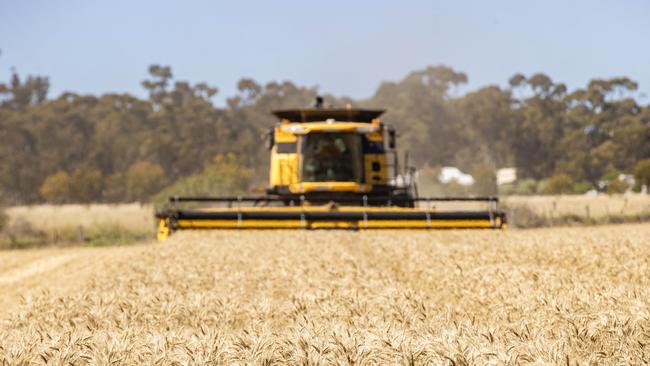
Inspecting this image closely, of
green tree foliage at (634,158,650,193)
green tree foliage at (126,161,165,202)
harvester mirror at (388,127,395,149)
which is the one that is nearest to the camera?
harvester mirror at (388,127,395,149)

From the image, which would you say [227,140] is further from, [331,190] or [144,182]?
[331,190]

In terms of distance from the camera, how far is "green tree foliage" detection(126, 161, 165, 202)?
2410 inches

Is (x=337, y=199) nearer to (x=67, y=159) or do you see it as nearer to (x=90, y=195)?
(x=90, y=195)

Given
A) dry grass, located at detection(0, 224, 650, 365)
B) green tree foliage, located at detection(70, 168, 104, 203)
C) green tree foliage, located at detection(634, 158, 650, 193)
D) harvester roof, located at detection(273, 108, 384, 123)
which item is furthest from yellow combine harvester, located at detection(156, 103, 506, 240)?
green tree foliage, located at detection(70, 168, 104, 203)

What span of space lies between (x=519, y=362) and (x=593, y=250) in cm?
591

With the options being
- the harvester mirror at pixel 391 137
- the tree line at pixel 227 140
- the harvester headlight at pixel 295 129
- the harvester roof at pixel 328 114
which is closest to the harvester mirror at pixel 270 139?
the harvester roof at pixel 328 114

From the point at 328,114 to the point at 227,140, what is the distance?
5658cm

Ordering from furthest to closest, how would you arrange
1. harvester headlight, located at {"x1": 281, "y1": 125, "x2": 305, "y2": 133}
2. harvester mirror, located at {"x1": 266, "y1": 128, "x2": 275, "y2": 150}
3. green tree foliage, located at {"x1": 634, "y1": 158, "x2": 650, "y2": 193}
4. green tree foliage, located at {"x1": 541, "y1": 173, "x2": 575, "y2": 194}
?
green tree foliage, located at {"x1": 541, "y1": 173, "x2": 575, "y2": 194} → green tree foliage, located at {"x1": 634, "y1": 158, "x2": 650, "y2": 193} → harvester mirror, located at {"x1": 266, "y1": 128, "x2": 275, "y2": 150} → harvester headlight, located at {"x1": 281, "y1": 125, "x2": 305, "y2": 133}

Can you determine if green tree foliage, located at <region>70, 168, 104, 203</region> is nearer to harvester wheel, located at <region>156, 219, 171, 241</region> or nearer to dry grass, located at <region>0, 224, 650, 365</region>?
harvester wheel, located at <region>156, 219, 171, 241</region>

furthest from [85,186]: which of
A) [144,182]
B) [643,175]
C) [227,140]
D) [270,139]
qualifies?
[270,139]

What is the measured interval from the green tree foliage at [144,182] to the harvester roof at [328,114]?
47.7m

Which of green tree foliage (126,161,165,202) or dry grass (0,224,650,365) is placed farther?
green tree foliage (126,161,165,202)

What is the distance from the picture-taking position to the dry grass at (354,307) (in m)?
3.49

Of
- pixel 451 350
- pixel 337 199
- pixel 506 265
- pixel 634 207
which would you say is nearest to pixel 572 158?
pixel 634 207
